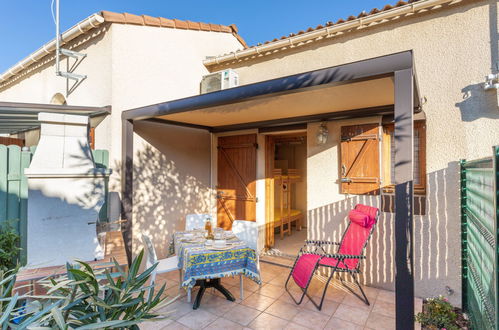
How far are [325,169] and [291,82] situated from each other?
7.83ft

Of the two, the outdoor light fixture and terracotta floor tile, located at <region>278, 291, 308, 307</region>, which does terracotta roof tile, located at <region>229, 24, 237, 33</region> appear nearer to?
the outdoor light fixture

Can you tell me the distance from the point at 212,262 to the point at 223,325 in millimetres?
744

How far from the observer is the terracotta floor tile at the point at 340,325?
3207mm

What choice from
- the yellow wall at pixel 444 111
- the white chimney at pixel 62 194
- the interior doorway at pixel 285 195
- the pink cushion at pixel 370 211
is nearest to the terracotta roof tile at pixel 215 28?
the interior doorway at pixel 285 195

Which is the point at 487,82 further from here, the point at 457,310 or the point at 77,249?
the point at 77,249

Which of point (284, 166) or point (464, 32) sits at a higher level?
point (464, 32)

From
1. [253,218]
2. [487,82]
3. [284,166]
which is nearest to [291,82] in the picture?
[487,82]

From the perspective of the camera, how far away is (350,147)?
183 inches

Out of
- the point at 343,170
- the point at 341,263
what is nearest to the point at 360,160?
the point at 343,170

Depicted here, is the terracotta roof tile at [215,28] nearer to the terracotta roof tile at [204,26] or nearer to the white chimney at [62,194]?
the terracotta roof tile at [204,26]

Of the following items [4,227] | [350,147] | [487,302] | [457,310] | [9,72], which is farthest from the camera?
[9,72]

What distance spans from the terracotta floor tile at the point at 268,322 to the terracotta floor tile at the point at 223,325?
0.18 metres

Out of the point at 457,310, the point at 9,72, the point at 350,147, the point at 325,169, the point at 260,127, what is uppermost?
the point at 9,72

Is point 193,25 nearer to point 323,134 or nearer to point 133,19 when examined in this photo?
point 133,19
